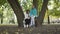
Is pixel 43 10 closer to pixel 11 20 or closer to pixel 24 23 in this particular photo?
pixel 24 23

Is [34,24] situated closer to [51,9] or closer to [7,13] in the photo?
[51,9]

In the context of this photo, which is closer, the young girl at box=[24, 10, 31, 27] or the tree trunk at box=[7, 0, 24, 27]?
the tree trunk at box=[7, 0, 24, 27]

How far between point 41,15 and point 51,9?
85.7 ft

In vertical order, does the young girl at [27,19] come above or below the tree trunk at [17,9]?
below

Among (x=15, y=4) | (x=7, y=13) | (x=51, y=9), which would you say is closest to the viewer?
(x=15, y=4)

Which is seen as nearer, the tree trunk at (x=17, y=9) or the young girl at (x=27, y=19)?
the tree trunk at (x=17, y=9)

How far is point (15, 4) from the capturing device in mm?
16375

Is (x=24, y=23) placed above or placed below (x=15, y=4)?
below

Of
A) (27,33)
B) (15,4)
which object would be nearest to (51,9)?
(15,4)

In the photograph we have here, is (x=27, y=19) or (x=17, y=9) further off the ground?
(x=17, y=9)

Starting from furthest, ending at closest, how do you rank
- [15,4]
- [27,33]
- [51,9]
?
[51,9]
[15,4]
[27,33]

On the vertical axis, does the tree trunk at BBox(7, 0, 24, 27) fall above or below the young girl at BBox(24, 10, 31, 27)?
above

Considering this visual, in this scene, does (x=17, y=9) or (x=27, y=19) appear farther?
(x=27, y=19)

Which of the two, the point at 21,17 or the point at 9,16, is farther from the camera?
the point at 9,16
